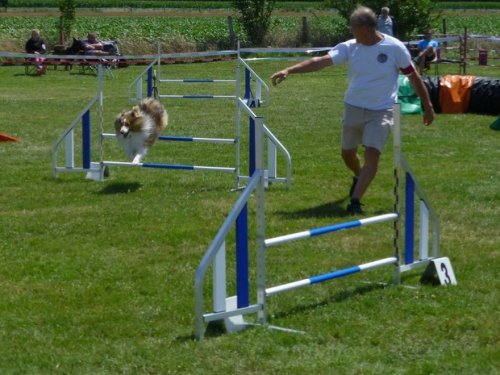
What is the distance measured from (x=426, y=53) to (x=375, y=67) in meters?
17.2

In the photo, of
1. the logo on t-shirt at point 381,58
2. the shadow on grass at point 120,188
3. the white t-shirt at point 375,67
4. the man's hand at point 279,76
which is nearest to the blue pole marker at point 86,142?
the shadow on grass at point 120,188

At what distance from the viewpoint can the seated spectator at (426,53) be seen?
2541 centimetres

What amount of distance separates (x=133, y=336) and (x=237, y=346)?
62 cm

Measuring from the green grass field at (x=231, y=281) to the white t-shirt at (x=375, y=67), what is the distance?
1.08 metres

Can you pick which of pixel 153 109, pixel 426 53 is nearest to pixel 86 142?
pixel 153 109

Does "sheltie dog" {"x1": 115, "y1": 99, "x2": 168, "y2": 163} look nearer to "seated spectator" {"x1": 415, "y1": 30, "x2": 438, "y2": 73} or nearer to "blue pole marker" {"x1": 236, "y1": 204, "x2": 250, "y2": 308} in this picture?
"blue pole marker" {"x1": 236, "y1": 204, "x2": 250, "y2": 308}

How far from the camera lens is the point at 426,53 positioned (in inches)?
999

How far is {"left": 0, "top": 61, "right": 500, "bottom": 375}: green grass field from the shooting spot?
5254mm

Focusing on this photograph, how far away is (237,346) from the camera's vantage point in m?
5.39

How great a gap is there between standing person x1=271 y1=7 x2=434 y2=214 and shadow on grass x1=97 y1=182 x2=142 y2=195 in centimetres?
264

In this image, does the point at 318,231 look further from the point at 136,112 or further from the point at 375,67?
the point at 136,112

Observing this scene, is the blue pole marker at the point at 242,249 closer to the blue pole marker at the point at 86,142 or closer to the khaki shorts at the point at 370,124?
the khaki shorts at the point at 370,124

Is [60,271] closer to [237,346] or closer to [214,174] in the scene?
[237,346]

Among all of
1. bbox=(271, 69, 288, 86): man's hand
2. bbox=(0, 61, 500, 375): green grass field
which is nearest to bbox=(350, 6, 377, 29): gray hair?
bbox=(271, 69, 288, 86): man's hand
